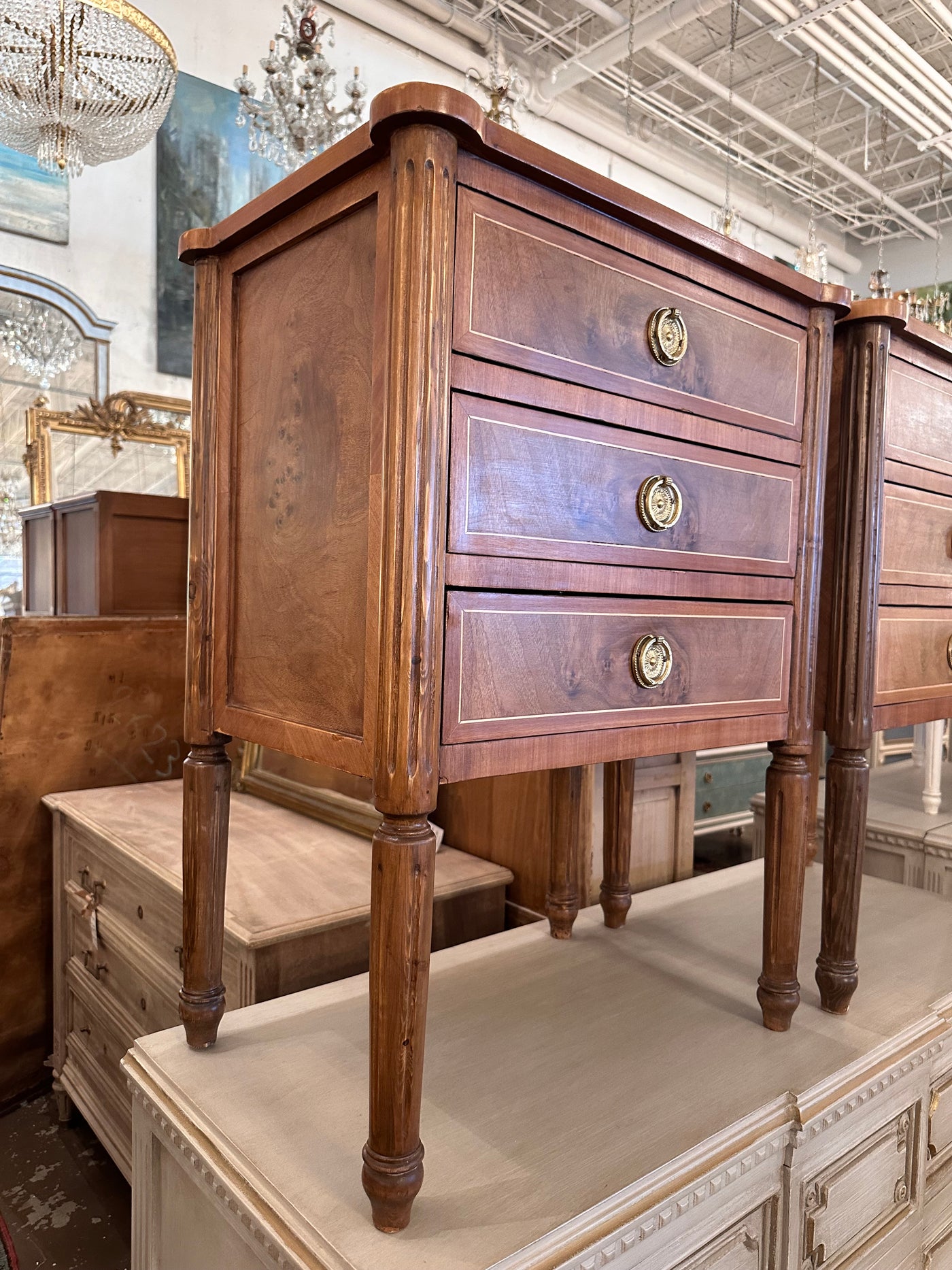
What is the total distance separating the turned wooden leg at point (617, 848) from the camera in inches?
67.2

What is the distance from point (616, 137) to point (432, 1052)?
634 centimetres

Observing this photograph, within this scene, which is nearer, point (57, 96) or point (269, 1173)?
point (269, 1173)

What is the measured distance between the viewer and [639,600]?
1.06 meters

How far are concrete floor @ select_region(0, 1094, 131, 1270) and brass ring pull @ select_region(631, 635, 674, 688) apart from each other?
1.68 meters

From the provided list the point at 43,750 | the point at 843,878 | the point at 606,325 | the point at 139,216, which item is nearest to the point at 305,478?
the point at 606,325

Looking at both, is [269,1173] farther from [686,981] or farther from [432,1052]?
[686,981]

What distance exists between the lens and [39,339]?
397 centimetres

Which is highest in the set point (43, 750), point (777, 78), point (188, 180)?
point (777, 78)

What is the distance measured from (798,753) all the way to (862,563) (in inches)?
12.5

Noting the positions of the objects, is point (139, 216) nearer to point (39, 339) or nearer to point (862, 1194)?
point (39, 339)

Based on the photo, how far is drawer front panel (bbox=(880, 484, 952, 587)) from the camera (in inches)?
55.4

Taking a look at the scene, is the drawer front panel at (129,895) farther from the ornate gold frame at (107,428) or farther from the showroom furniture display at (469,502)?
the ornate gold frame at (107,428)

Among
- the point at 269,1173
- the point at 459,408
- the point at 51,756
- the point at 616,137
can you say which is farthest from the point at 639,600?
the point at 616,137

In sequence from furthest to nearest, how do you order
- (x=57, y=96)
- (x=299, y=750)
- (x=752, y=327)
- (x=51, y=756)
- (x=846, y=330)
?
(x=57, y=96) → (x=51, y=756) → (x=846, y=330) → (x=752, y=327) → (x=299, y=750)
